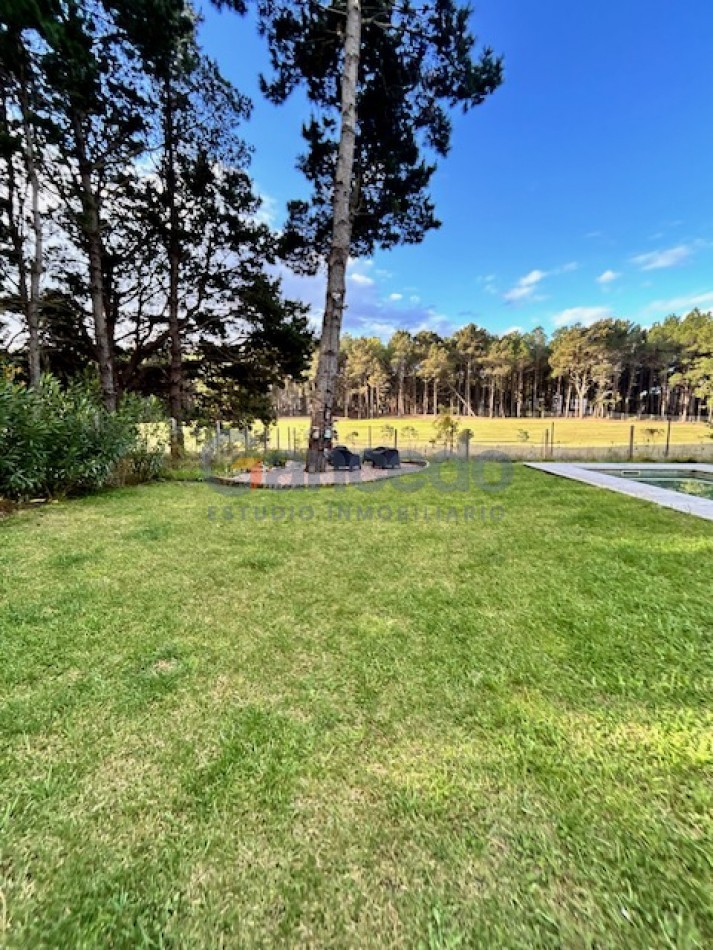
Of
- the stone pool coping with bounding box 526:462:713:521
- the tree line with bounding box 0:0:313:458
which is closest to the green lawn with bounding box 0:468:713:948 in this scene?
the stone pool coping with bounding box 526:462:713:521

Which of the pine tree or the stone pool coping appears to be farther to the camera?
the pine tree

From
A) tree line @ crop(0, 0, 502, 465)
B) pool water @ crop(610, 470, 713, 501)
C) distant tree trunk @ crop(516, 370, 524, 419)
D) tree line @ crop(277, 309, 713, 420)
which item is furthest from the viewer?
distant tree trunk @ crop(516, 370, 524, 419)

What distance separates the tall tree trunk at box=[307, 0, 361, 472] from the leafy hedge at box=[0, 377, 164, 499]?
342 centimetres

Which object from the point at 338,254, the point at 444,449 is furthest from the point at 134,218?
the point at 444,449

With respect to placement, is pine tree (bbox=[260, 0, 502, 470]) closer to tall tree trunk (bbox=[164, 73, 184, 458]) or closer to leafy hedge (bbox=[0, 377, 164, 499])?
tall tree trunk (bbox=[164, 73, 184, 458])

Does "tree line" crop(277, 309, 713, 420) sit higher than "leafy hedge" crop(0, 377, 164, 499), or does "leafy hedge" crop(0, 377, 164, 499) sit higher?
"tree line" crop(277, 309, 713, 420)

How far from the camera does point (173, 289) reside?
35.8 ft

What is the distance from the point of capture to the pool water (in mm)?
6434

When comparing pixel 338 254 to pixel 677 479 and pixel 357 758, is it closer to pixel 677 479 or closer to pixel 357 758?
pixel 677 479

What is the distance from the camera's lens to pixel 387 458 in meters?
9.75

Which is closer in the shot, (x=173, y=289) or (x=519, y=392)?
(x=173, y=289)

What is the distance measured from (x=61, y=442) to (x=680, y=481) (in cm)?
1073

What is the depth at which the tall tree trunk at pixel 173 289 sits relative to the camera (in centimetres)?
980

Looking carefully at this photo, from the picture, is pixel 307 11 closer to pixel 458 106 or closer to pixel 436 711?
pixel 458 106
